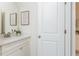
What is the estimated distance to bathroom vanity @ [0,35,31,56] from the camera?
115cm

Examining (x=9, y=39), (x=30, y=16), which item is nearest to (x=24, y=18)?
(x=30, y=16)

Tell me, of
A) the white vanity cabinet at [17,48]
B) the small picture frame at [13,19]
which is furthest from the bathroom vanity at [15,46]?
the small picture frame at [13,19]

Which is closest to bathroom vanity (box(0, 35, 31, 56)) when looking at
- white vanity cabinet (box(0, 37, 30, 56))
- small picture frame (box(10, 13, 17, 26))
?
white vanity cabinet (box(0, 37, 30, 56))

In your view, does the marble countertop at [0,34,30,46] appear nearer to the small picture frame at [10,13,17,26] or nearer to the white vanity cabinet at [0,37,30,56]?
the white vanity cabinet at [0,37,30,56]

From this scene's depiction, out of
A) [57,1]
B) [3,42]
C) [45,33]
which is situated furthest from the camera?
[45,33]

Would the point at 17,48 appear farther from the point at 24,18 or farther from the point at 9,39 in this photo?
the point at 24,18

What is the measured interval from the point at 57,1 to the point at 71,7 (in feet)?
0.70

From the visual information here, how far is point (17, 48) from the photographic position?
4.11 feet

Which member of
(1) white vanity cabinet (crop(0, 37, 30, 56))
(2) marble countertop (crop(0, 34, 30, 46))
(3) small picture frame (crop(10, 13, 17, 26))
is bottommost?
(1) white vanity cabinet (crop(0, 37, 30, 56))

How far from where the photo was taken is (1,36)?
46.1 inches

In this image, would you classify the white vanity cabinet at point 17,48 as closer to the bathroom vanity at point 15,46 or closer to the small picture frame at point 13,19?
the bathroom vanity at point 15,46

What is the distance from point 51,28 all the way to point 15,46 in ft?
1.45

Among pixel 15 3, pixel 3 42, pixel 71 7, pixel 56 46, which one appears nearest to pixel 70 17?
pixel 71 7

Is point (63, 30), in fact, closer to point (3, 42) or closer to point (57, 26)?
point (57, 26)
